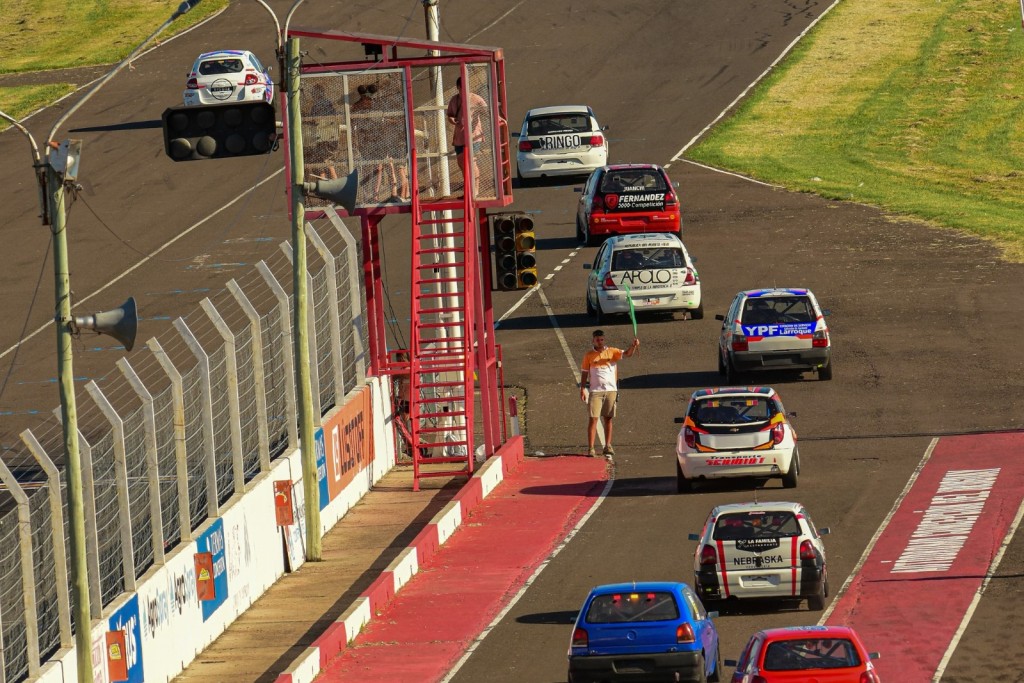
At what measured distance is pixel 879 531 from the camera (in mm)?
26094

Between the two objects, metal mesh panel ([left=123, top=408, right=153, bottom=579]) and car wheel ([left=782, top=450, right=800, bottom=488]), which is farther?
car wheel ([left=782, top=450, right=800, bottom=488])

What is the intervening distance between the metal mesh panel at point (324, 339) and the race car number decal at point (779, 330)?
25.0ft

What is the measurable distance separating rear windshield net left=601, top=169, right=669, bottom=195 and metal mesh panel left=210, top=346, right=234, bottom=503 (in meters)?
20.3

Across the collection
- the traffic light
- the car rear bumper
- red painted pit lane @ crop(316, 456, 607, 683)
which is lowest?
red painted pit lane @ crop(316, 456, 607, 683)

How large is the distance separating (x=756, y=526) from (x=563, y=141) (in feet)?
95.4

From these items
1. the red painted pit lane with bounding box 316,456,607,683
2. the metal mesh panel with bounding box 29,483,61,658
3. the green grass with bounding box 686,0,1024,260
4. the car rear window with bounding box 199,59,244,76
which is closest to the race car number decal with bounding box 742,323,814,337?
the red painted pit lane with bounding box 316,456,607,683

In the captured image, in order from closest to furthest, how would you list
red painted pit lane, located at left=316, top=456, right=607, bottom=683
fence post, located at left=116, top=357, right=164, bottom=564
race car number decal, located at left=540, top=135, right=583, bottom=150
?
fence post, located at left=116, top=357, right=164, bottom=564
red painted pit lane, located at left=316, top=456, right=607, bottom=683
race car number decal, located at left=540, top=135, right=583, bottom=150

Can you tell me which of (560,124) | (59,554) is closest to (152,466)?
(59,554)

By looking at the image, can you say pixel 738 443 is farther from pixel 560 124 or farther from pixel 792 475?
pixel 560 124

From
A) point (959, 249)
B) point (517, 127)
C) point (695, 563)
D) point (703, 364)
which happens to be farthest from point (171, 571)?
point (517, 127)

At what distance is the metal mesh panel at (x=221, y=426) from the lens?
24.2 metres

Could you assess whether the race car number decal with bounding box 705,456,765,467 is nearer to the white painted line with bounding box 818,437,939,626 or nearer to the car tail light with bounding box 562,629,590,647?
the white painted line with bounding box 818,437,939,626

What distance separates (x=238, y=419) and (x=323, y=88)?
27.0ft

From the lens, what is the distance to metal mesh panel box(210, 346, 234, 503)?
79.6ft
